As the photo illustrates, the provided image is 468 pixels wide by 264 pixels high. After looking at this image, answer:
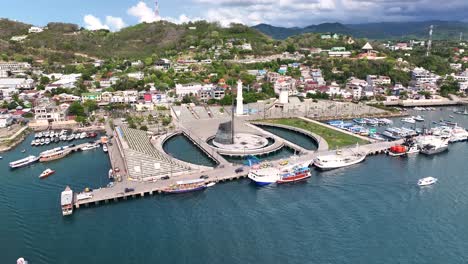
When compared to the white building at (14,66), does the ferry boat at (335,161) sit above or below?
below

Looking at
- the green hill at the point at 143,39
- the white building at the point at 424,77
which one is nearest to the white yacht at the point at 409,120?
the white building at the point at 424,77

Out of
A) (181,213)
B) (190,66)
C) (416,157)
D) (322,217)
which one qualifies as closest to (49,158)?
(181,213)

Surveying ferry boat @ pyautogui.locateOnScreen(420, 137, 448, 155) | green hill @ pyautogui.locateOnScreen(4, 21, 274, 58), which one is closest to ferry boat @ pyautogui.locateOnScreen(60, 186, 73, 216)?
ferry boat @ pyautogui.locateOnScreen(420, 137, 448, 155)

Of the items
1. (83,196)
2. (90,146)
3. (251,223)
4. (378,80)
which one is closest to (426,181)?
(251,223)

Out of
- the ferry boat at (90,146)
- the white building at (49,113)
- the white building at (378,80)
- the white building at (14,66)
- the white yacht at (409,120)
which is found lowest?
the ferry boat at (90,146)

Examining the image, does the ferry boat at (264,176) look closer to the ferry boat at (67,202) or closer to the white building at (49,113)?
the ferry boat at (67,202)

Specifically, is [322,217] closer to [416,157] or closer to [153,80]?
[416,157]

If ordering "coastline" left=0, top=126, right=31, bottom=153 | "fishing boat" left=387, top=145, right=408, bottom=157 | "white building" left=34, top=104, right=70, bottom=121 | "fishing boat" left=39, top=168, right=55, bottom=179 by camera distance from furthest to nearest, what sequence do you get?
"white building" left=34, top=104, right=70, bottom=121 → "coastline" left=0, top=126, right=31, bottom=153 → "fishing boat" left=387, top=145, right=408, bottom=157 → "fishing boat" left=39, top=168, right=55, bottom=179

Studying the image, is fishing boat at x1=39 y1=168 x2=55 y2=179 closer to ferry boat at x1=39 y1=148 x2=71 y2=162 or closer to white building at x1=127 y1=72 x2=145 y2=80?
ferry boat at x1=39 y1=148 x2=71 y2=162
